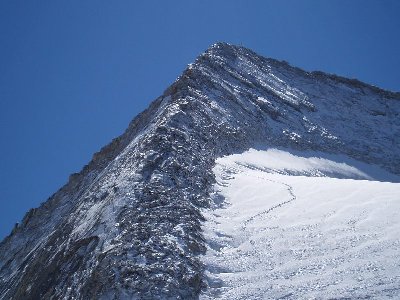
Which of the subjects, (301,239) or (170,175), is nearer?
(301,239)

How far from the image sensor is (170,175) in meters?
9.67

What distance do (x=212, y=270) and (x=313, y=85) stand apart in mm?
18916

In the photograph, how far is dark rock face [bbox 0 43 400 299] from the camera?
7195 mm

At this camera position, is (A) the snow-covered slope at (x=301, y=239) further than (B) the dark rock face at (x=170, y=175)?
No

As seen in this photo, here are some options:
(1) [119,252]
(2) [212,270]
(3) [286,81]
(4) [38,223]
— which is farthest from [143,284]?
(3) [286,81]

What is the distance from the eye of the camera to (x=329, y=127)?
2077cm

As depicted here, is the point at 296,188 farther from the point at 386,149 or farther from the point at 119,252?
the point at 386,149

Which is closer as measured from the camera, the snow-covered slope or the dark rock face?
the snow-covered slope

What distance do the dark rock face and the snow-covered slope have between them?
479 mm

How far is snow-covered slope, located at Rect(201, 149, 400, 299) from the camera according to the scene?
22.2 ft

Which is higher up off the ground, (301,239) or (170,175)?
(170,175)

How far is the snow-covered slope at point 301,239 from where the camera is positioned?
6.76 meters

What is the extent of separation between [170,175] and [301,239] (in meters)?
2.93

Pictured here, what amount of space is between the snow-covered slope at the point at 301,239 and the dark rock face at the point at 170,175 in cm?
48
